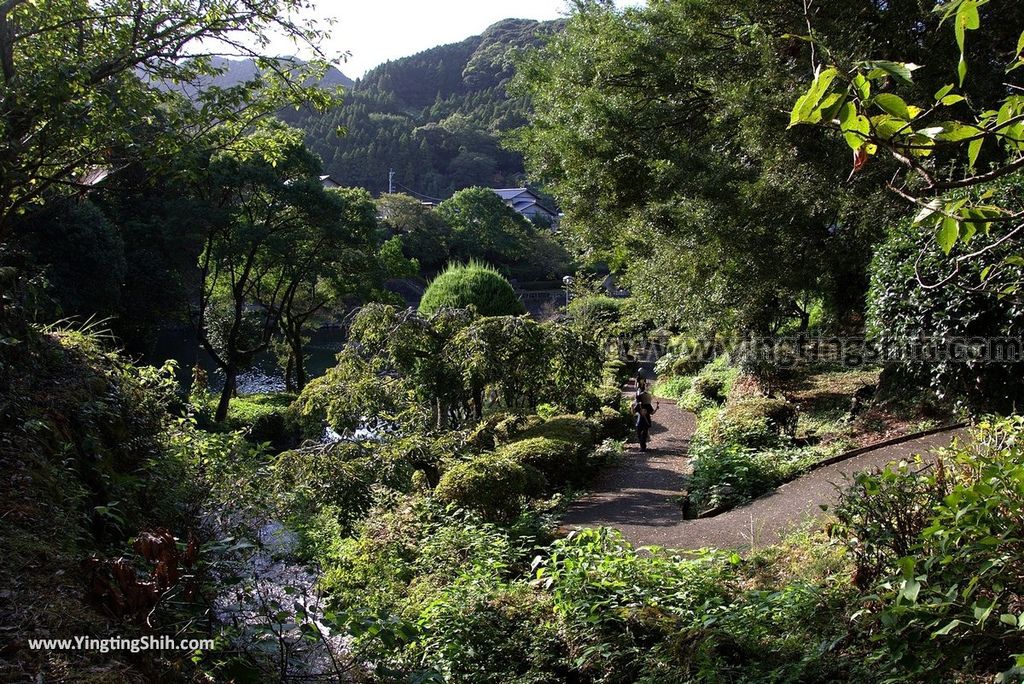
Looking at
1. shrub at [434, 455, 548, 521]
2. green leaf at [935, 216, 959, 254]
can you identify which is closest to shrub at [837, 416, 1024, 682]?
green leaf at [935, 216, 959, 254]

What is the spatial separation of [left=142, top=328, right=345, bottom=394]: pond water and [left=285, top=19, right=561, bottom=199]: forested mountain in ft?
84.1

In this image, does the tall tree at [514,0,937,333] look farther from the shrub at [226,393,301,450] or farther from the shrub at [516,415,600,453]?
the shrub at [226,393,301,450]

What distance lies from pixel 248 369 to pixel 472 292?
1734cm

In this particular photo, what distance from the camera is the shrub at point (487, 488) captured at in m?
7.53

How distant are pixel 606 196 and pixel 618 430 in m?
4.45

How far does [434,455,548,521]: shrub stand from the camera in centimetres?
753

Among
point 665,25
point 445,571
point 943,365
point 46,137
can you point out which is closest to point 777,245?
point 943,365

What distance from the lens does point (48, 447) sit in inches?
162

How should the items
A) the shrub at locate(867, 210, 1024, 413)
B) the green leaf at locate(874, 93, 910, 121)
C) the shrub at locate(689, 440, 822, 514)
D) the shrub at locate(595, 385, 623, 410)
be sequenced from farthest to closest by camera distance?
the shrub at locate(595, 385, 623, 410), the shrub at locate(689, 440, 822, 514), the shrub at locate(867, 210, 1024, 413), the green leaf at locate(874, 93, 910, 121)

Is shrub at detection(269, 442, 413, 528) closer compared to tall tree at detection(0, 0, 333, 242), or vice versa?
tall tree at detection(0, 0, 333, 242)

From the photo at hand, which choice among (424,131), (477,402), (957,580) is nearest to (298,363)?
(477,402)

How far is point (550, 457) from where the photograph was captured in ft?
30.5

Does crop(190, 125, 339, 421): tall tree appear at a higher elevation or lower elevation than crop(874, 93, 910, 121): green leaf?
higher

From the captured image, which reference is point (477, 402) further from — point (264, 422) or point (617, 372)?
point (264, 422)
